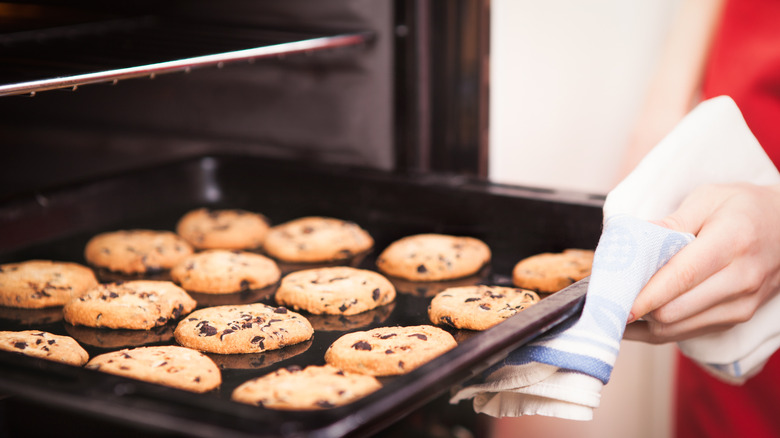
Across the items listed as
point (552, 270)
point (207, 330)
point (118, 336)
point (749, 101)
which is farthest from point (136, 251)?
point (749, 101)

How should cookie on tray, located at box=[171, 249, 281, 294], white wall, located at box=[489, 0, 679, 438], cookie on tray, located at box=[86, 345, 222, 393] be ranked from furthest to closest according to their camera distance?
white wall, located at box=[489, 0, 679, 438], cookie on tray, located at box=[171, 249, 281, 294], cookie on tray, located at box=[86, 345, 222, 393]

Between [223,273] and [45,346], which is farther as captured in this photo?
[223,273]

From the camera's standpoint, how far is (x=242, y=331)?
110 centimetres

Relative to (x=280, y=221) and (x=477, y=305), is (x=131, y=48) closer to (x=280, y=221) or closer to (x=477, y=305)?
(x=280, y=221)

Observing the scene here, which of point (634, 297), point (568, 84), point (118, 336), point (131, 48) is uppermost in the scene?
point (131, 48)

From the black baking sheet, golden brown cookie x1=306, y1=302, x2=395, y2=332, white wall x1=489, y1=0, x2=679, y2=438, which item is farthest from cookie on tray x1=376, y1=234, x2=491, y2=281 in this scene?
white wall x1=489, y1=0, x2=679, y2=438

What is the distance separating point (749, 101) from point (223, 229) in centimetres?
111

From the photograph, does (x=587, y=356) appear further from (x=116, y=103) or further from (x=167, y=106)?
(x=116, y=103)

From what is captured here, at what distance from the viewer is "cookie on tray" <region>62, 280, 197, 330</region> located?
3.86 feet

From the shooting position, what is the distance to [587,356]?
0.90m

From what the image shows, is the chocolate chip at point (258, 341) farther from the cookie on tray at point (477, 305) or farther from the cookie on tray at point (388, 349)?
the cookie on tray at point (477, 305)

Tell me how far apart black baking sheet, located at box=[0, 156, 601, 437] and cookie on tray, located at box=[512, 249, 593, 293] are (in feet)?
0.16

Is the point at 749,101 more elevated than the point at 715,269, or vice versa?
the point at 749,101

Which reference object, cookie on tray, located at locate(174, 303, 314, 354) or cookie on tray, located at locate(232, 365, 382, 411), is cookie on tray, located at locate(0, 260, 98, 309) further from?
cookie on tray, located at locate(232, 365, 382, 411)
